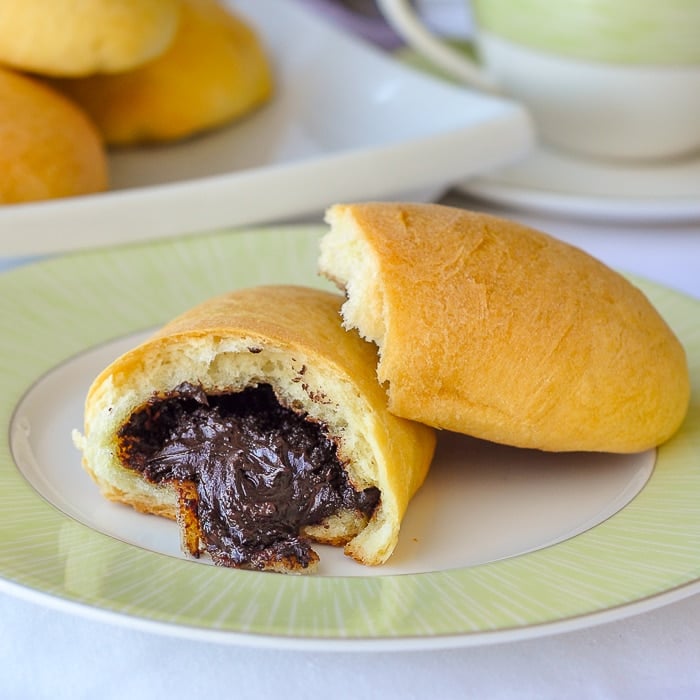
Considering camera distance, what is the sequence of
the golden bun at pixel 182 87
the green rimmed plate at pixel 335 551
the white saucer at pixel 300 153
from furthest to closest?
1. the golden bun at pixel 182 87
2. the white saucer at pixel 300 153
3. the green rimmed plate at pixel 335 551

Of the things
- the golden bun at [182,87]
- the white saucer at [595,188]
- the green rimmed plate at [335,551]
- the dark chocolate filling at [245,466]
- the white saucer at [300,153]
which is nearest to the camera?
the green rimmed plate at [335,551]

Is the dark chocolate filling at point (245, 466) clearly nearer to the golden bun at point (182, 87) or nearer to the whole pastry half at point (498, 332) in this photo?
the whole pastry half at point (498, 332)

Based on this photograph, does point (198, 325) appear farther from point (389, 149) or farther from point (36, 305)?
point (389, 149)

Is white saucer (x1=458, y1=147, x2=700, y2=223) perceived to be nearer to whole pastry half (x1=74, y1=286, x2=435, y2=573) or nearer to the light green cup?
the light green cup

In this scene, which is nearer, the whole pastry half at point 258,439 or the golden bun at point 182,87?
the whole pastry half at point 258,439

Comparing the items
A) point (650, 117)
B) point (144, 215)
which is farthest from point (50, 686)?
point (650, 117)

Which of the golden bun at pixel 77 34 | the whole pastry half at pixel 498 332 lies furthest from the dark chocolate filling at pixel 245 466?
the golden bun at pixel 77 34

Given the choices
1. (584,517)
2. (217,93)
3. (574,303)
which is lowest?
(217,93)
